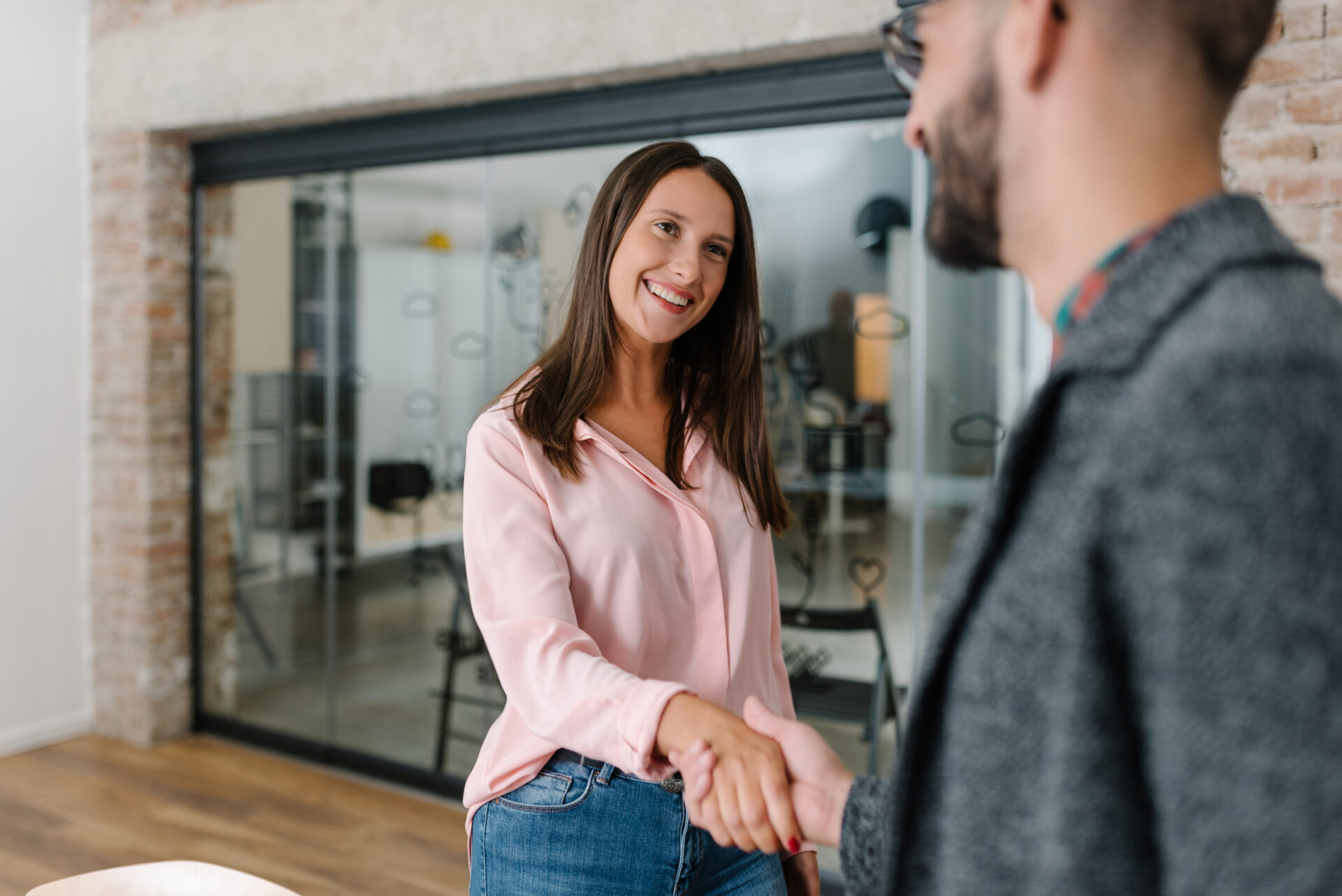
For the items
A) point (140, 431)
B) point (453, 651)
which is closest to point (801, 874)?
point (453, 651)

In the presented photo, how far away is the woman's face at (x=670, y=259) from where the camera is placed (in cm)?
144

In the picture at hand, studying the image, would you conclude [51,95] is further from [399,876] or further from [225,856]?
[399,876]

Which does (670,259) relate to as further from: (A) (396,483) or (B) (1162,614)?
(A) (396,483)

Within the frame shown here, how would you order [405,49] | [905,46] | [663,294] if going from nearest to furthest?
[905,46]
[663,294]
[405,49]

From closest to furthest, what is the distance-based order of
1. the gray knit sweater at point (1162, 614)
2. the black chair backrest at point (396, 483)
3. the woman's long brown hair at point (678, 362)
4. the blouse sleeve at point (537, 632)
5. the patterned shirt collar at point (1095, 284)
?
the gray knit sweater at point (1162, 614) < the patterned shirt collar at point (1095, 284) < the blouse sleeve at point (537, 632) < the woman's long brown hair at point (678, 362) < the black chair backrest at point (396, 483)

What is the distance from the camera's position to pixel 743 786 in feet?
3.24

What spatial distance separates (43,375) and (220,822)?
75.0 inches

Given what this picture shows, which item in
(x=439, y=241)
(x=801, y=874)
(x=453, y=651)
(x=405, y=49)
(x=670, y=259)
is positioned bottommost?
(x=453, y=651)

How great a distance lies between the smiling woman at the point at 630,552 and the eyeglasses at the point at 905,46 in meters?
0.60

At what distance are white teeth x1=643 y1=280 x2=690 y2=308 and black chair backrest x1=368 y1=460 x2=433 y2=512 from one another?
2.45 meters

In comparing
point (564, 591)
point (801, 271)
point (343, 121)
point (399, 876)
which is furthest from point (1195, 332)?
point (343, 121)

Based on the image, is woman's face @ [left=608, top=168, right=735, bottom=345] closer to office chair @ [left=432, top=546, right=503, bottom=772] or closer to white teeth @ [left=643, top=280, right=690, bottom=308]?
white teeth @ [left=643, top=280, right=690, bottom=308]

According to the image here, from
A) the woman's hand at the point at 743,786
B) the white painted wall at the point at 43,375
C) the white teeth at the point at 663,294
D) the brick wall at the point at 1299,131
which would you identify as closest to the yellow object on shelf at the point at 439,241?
the white painted wall at the point at 43,375

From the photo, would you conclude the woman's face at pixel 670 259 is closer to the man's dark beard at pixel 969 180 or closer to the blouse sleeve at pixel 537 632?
the blouse sleeve at pixel 537 632
